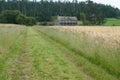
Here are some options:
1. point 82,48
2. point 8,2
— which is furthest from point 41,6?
point 82,48

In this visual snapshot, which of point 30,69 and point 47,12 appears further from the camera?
point 47,12

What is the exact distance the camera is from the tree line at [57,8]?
437 ft

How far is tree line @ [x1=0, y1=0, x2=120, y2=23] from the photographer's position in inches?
5241

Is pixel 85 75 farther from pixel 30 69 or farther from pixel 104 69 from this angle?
pixel 30 69

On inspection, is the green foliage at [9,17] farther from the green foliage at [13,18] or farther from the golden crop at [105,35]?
the golden crop at [105,35]

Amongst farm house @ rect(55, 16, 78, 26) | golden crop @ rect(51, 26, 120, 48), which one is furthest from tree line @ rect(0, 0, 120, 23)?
golden crop @ rect(51, 26, 120, 48)

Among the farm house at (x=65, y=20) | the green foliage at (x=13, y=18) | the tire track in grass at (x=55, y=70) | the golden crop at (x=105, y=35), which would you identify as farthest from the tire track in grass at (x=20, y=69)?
the farm house at (x=65, y=20)

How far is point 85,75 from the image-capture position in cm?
1128

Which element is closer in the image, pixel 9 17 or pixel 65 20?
pixel 9 17

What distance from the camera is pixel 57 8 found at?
472 feet

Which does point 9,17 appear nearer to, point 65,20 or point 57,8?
point 65,20

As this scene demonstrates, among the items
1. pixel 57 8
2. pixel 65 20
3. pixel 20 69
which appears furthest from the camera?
pixel 57 8

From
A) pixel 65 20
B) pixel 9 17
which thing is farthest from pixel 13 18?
pixel 65 20

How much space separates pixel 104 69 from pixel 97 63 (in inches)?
50.7
